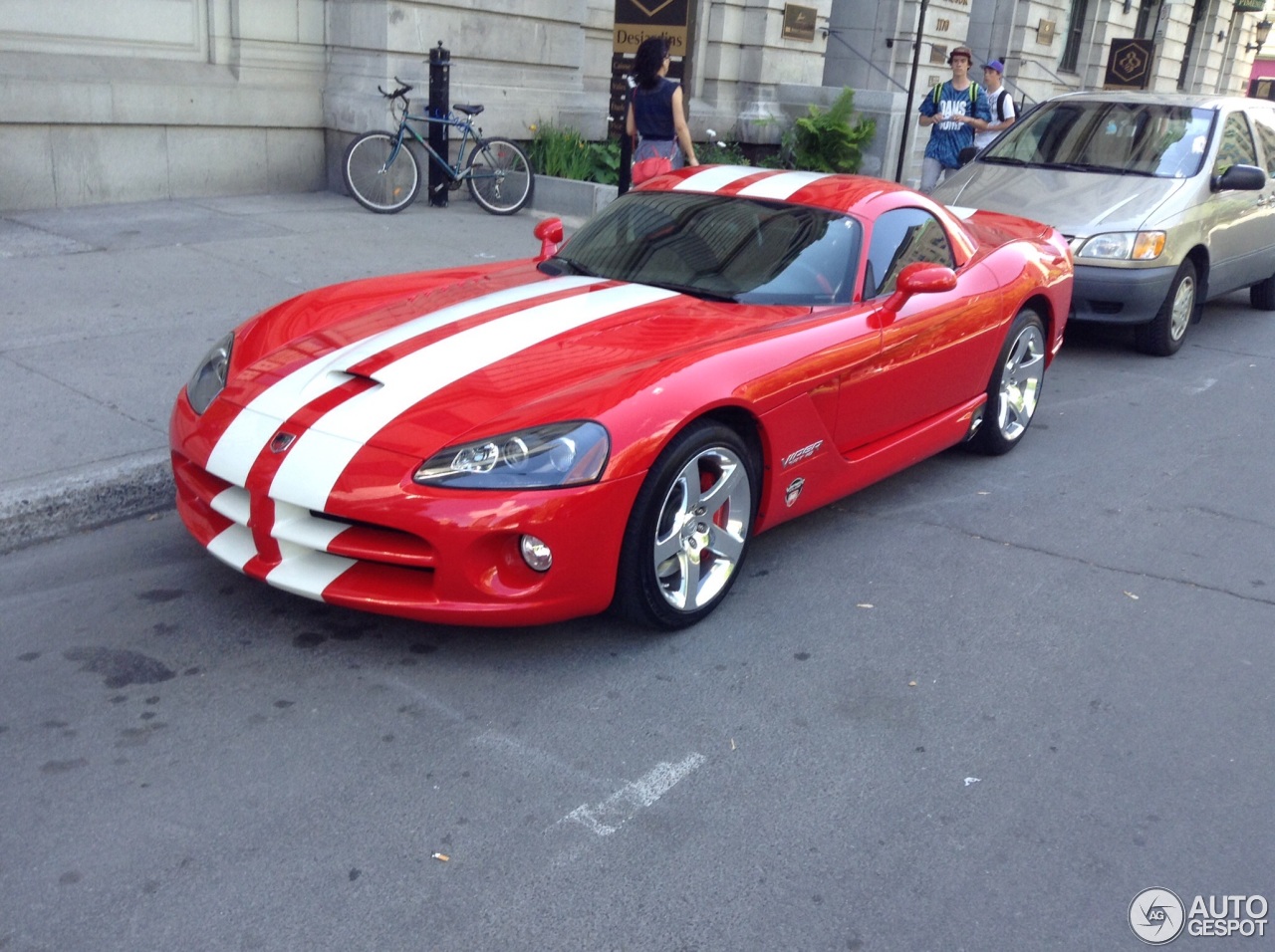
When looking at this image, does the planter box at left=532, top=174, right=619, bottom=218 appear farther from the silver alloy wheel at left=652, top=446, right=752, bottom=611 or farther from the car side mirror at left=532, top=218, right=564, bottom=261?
the silver alloy wheel at left=652, top=446, right=752, bottom=611

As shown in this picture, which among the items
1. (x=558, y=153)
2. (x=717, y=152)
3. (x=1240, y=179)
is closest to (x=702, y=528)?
(x=1240, y=179)

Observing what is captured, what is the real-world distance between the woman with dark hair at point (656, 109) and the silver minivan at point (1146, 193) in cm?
193

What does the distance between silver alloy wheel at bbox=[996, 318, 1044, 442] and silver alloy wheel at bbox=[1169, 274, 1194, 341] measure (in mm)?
2666

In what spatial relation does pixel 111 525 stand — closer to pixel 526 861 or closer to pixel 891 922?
pixel 526 861

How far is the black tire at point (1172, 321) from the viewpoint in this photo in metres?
8.31

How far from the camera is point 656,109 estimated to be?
9.05 meters

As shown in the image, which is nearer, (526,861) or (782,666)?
(526,861)

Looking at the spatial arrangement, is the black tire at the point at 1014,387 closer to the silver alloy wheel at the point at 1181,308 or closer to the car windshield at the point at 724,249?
the car windshield at the point at 724,249

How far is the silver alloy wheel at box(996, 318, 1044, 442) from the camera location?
19.7 feet

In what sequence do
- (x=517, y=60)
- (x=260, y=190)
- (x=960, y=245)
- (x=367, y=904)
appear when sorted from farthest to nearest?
(x=517, y=60) → (x=260, y=190) → (x=960, y=245) → (x=367, y=904)

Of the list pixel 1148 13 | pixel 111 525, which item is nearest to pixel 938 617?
pixel 111 525

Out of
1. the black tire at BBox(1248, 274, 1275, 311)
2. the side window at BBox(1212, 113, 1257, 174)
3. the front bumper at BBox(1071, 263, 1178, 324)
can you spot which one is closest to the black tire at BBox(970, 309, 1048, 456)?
the front bumper at BBox(1071, 263, 1178, 324)

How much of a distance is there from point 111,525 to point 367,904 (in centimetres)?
260

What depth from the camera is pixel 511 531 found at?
3.52 meters
